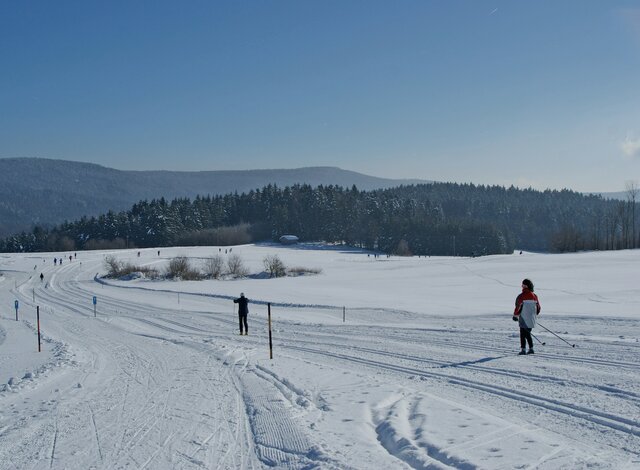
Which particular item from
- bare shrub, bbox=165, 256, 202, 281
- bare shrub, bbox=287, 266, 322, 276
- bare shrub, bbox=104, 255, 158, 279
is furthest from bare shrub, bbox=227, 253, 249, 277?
bare shrub, bbox=104, 255, 158, 279

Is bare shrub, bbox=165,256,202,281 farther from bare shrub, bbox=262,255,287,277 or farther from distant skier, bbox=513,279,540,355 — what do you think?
distant skier, bbox=513,279,540,355

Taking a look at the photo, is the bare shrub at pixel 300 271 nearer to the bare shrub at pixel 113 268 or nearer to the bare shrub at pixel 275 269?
the bare shrub at pixel 275 269

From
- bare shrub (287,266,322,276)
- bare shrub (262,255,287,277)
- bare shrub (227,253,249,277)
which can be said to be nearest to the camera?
bare shrub (262,255,287,277)

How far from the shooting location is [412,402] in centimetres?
854

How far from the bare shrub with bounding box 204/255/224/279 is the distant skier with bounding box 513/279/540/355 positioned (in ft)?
179

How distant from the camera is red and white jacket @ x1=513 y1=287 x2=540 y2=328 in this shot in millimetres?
12352

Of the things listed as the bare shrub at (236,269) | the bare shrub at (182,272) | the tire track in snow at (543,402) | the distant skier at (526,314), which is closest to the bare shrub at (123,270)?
the bare shrub at (182,272)

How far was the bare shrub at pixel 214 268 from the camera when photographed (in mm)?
64750

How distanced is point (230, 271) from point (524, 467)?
62.0 metres

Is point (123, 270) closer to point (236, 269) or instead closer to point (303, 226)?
point (236, 269)

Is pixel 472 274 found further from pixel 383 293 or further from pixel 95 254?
pixel 95 254

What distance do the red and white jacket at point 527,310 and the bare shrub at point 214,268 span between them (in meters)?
54.6

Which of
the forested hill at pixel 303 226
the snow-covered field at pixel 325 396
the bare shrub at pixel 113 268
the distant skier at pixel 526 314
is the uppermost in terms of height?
the forested hill at pixel 303 226

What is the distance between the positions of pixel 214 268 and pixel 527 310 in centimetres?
5640
